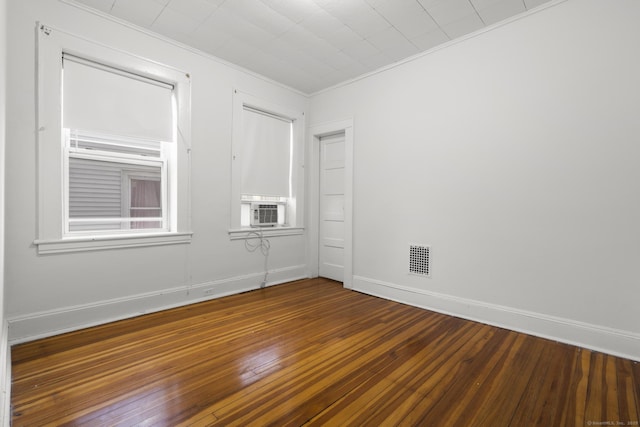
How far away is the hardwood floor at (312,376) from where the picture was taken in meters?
1.59

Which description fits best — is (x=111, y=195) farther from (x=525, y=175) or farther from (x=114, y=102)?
(x=525, y=175)

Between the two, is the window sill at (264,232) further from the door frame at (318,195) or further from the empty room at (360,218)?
the door frame at (318,195)

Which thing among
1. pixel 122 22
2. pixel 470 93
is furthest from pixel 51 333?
pixel 470 93

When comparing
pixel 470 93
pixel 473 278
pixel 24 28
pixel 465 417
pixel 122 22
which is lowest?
pixel 465 417

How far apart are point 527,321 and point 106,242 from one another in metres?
3.92

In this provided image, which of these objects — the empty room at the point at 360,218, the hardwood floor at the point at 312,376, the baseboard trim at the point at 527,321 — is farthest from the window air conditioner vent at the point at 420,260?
the hardwood floor at the point at 312,376

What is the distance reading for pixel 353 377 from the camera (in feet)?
6.37

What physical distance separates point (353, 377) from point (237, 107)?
10.7 ft

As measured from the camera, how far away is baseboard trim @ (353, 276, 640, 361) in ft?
7.42

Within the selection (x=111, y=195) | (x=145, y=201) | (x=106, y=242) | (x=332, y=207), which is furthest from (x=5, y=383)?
(x=332, y=207)

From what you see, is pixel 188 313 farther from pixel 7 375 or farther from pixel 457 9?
pixel 457 9

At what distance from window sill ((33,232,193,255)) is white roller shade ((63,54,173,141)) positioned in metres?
1.01

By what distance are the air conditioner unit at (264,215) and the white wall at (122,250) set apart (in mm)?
286

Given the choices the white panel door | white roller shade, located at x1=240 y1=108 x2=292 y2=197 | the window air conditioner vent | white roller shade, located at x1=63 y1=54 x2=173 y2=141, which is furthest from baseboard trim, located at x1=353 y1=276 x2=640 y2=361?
white roller shade, located at x1=63 y1=54 x2=173 y2=141
